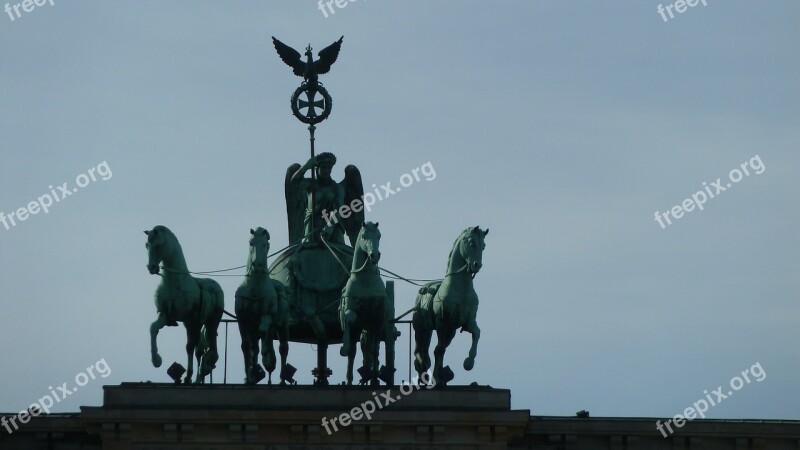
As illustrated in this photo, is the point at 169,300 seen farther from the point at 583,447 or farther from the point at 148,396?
the point at 583,447

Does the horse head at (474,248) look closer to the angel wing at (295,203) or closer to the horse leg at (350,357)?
the horse leg at (350,357)

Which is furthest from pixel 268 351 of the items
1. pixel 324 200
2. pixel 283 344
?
pixel 324 200

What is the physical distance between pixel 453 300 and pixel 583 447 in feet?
12.4

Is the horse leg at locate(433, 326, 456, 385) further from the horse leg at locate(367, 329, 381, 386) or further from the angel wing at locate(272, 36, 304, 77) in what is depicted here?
the angel wing at locate(272, 36, 304, 77)

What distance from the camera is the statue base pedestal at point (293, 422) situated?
222 ft

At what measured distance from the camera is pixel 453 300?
68.8m

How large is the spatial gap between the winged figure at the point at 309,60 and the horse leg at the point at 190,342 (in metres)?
7.35

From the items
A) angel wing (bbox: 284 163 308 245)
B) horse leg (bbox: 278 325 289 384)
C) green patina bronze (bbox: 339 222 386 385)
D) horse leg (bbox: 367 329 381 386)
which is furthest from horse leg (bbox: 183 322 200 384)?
angel wing (bbox: 284 163 308 245)

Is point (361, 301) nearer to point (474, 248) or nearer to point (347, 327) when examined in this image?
point (347, 327)

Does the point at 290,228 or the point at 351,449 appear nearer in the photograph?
the point at 351,449

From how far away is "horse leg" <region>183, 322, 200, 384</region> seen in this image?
6906cm

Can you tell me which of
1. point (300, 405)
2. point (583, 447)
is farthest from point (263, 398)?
point (583, 447)

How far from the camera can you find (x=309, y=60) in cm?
7425

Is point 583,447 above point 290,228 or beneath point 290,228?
beneath
